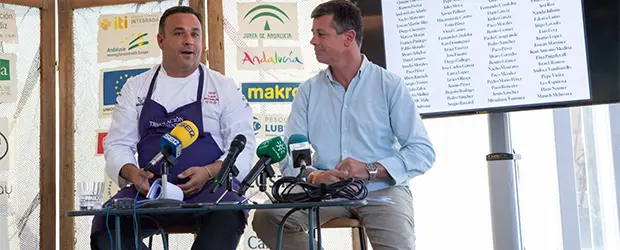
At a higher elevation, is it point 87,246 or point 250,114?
point 250,114

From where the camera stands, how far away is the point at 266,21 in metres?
4.77

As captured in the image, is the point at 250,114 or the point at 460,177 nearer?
the point at 250,114

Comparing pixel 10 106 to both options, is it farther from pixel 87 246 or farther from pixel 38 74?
pixel 87 246

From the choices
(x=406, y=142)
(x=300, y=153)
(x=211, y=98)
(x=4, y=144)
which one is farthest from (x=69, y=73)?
(x=300, y=153)

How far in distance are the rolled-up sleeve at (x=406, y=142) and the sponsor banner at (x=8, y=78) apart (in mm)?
2743

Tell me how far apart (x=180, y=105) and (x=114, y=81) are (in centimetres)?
183

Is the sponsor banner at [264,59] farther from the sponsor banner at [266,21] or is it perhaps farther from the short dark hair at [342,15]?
the short dark hair at [342,15]

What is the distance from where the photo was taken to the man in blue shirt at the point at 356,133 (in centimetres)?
296

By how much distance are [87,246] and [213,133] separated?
6.57 ft

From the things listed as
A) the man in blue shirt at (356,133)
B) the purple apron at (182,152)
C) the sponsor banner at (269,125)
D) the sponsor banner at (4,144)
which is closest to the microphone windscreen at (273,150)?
the man in blue shirt at (356,133)

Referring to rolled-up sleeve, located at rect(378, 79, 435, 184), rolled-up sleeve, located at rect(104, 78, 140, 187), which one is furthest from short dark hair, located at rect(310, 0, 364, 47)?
rolled-up sleeve, located at rect(104, 78, 140, 187)

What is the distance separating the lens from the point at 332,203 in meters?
2.15

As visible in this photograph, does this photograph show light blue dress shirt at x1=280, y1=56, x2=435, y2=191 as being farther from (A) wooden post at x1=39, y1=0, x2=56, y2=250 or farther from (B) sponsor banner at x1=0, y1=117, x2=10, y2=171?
(B) sponsor banner at x1=0, y1=117, x2=10, y2=171

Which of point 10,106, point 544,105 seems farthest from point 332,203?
point 10,106
